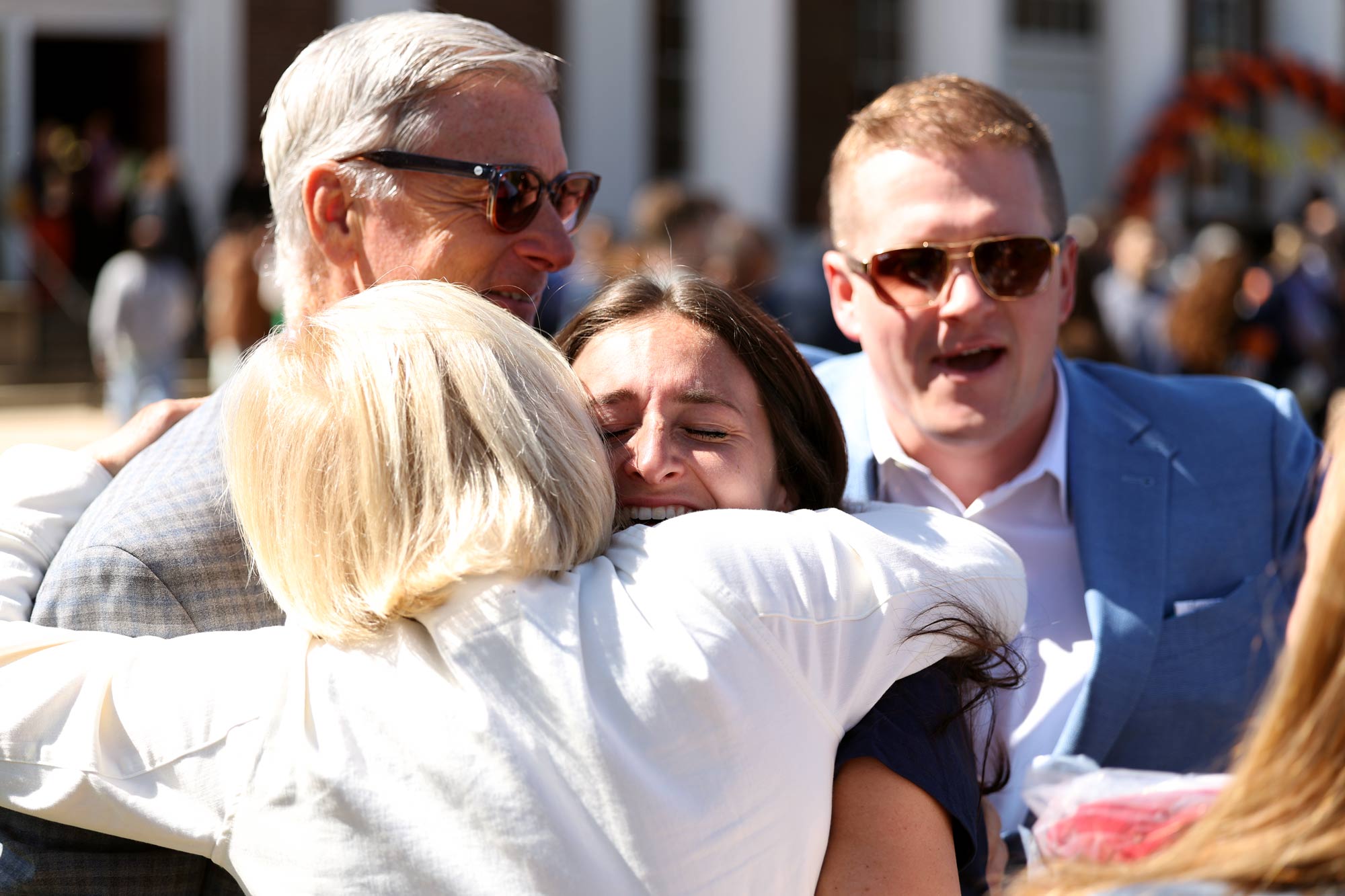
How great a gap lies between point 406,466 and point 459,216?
2.86ft

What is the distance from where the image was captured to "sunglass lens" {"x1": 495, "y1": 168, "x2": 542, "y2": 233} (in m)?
2.28

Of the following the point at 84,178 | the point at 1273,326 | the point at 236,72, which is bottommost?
the point at 1273,326

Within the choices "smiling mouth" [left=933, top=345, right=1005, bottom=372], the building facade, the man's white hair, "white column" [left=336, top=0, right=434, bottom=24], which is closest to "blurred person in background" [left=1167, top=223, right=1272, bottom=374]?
the building facade

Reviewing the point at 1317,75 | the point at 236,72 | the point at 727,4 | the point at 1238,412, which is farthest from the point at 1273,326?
the point at 1317,75

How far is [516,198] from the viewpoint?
2.32m

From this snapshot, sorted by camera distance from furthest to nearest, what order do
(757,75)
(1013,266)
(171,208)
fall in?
(757,75), (171,208), (1013,266)

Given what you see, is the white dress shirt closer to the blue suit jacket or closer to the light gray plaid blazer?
the blue suit jacket

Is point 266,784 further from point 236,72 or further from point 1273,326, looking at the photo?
point 236,72

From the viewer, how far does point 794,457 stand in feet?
6.23

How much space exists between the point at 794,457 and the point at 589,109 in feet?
42.3

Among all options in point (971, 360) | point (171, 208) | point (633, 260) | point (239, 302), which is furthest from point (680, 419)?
point (171, 208)

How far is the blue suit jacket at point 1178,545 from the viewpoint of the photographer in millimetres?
2412

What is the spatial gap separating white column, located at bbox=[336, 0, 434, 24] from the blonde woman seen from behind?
1235 cm

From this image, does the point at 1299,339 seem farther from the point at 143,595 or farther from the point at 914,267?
the point at 143,595
